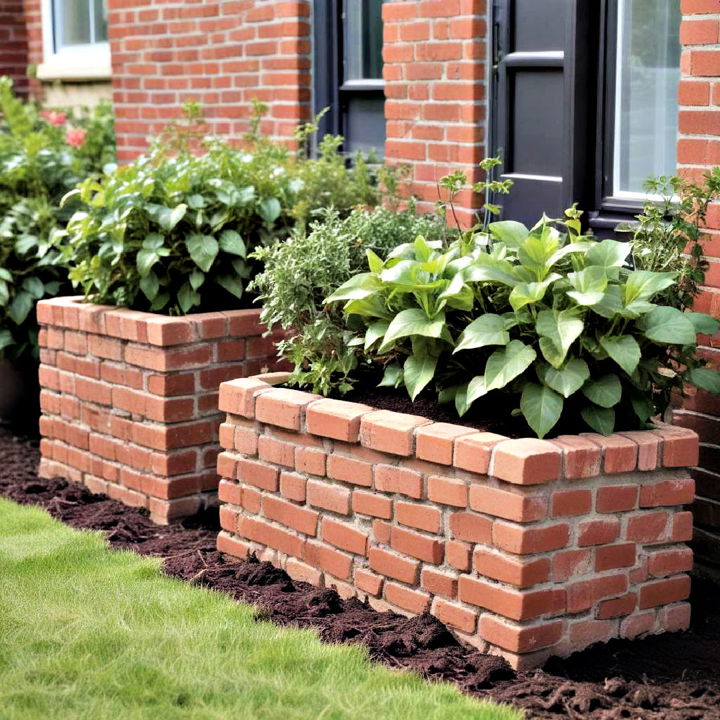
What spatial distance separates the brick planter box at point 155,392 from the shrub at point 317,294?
44 cm

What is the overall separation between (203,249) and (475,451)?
6.60ft

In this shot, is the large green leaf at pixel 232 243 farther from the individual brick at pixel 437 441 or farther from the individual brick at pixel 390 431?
the individual brick at pixel 437 441

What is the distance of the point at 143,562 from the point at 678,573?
1.80m

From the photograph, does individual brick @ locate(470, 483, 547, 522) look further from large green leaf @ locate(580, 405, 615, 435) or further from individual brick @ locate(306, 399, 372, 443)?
individual brick @ locate(306, 399, 372, 443)

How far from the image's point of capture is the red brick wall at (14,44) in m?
10.5

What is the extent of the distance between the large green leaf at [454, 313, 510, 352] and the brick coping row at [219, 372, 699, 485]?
24 centimetres

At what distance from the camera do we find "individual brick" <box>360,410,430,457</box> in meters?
3.52

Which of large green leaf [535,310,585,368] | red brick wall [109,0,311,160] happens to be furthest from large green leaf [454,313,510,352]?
red brick wall [109,0,311,160]

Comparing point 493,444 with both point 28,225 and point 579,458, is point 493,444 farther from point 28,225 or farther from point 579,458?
point 28,225

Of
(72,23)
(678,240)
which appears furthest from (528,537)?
(72,23)

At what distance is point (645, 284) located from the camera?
3527 millimetres

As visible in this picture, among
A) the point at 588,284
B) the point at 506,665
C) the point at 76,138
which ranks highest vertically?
the point at 76,138

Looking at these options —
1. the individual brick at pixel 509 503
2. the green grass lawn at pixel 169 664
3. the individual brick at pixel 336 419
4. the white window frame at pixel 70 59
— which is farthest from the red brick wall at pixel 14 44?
the individual brick at pixel 509 503

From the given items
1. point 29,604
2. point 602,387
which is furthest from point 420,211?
point 29,604
